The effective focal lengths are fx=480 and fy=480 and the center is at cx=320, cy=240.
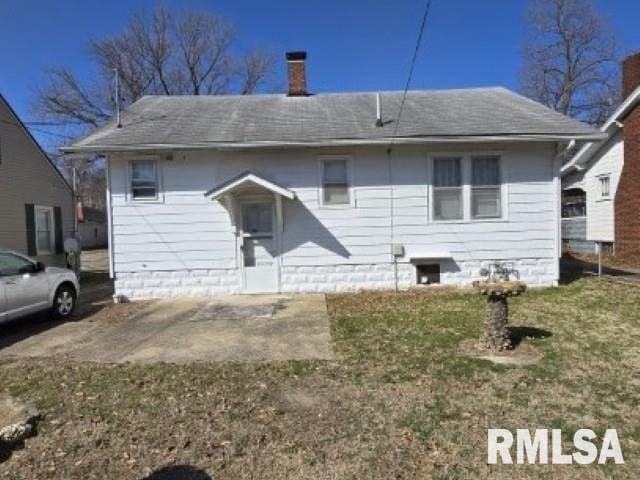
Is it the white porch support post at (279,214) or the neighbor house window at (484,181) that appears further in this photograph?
the neighbor house window at (484,181)

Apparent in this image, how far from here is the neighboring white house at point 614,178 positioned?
1550 centimetres

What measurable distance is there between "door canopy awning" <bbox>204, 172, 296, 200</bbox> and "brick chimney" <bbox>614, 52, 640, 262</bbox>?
1188cm

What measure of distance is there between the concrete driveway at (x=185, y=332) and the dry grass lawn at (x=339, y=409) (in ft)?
1.65

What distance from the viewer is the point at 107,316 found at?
944 centimetres

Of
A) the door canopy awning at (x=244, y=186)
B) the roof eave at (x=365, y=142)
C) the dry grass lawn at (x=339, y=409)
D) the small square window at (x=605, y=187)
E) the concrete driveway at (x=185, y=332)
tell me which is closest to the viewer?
the dry grass lawn at (x=339, y=409)

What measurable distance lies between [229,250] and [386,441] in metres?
7.64

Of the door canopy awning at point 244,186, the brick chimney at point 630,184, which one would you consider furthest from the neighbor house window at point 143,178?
the brick chimney at point 630,184

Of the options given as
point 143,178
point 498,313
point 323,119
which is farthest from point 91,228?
point 498,313

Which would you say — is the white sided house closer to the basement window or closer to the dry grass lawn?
the basement window

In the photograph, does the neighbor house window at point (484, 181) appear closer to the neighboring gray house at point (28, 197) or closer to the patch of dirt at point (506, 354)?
the patch of dirt at point (506, 354)

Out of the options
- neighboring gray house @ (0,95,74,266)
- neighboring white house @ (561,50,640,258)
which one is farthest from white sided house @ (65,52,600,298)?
neighboring gray house @ (0,95,74,266)

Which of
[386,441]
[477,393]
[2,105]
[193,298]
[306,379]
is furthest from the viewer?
[2,105]

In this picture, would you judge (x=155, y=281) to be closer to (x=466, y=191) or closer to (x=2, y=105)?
(x=466, y=191)

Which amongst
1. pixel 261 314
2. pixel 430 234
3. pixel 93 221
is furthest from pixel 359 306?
pixel 93 221
